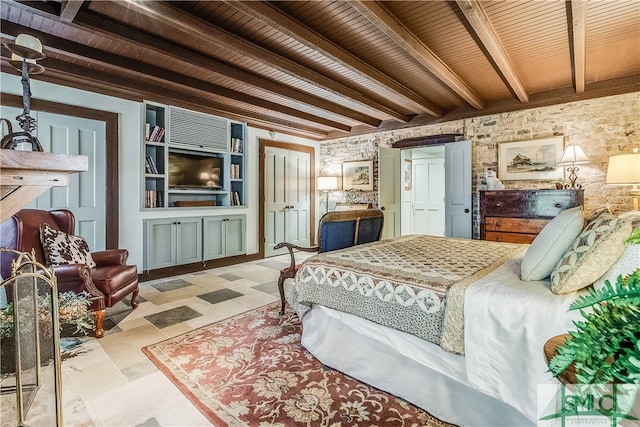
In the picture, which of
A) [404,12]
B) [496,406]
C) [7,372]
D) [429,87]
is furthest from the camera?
[429,87]

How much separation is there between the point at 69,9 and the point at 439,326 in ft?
10.6

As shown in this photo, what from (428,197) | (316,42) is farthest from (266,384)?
(428,197)

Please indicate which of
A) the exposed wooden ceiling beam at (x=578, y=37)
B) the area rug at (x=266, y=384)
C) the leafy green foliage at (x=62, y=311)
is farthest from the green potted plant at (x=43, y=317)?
the exposed wooden ceiling beam at (x=578, y=37)

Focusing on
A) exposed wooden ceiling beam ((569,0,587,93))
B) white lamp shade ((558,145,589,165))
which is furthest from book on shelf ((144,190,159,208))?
white lamp shade ((558,145,589,165))

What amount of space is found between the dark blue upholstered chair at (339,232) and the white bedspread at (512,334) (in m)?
1.54

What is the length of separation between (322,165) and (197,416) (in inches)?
234

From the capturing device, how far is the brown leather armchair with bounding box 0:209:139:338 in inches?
98.4

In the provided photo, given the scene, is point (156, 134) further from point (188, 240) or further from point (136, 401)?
point (136, 401)

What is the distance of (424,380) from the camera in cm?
170

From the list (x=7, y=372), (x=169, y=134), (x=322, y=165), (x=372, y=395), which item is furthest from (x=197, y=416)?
(x=322, y=165)

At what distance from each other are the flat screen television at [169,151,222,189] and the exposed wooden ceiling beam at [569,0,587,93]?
4.76 metres

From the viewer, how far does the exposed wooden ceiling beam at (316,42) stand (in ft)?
7.38

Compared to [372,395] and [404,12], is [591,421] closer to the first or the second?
[372,395]

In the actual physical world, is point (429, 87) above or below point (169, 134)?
above
